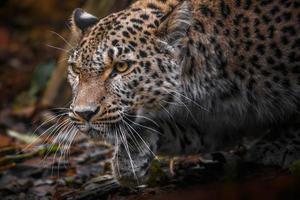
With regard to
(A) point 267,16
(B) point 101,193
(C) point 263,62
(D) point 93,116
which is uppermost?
(A) point 267,16

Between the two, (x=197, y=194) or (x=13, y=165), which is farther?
(x=13, y=165)

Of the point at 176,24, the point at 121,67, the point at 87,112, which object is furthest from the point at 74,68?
the point at 176,24

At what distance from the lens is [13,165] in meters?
Result: 9.44

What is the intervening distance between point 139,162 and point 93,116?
124 cm

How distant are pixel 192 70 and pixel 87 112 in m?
1.44

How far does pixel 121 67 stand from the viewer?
6.97 metres

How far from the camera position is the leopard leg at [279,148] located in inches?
286

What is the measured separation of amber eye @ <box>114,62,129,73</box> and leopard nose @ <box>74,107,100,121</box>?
Result: 1.88 ft

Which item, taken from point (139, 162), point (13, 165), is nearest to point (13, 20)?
point (13, 165)

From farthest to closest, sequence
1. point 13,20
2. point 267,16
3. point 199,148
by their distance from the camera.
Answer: point 13,20 < point 199,148 < point 267,16

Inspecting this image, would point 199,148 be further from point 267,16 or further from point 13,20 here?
point 13,20

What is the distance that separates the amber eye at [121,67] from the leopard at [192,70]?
0.01 m

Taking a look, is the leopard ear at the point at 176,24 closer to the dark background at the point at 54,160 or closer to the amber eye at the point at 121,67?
the amber eye at the point at 121,67

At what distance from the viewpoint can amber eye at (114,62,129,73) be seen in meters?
6.96
